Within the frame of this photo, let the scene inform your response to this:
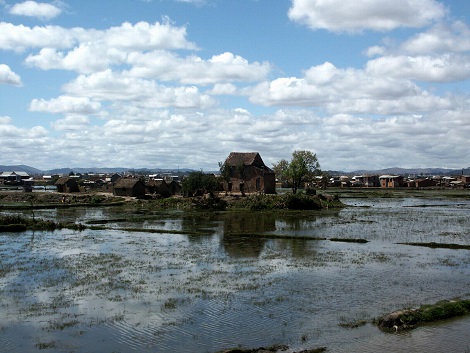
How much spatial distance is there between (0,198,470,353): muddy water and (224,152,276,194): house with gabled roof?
3066cm

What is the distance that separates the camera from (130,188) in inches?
2707

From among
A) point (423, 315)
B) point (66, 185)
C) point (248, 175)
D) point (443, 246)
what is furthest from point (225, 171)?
point (423, 315)

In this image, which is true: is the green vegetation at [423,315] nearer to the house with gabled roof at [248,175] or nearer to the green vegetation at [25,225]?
the green vegetation at [25,225]

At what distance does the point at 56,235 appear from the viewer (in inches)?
1443

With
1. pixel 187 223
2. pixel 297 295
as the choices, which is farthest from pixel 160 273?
pixel 187 223

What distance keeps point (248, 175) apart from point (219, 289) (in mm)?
50605

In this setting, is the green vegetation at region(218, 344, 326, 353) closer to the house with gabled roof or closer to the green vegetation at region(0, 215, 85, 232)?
the green vegetation at region(0, 215, 85, 232)

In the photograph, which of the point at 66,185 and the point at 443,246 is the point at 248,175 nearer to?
the point at 66,185

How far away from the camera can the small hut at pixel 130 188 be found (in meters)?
69.0

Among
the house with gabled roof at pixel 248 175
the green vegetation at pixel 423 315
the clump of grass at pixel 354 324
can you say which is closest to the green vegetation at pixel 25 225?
the clump of grass at pixel 354 324

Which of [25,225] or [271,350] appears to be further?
[25,225]

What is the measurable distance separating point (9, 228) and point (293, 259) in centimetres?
2538

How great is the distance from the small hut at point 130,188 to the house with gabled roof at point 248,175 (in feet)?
41.4

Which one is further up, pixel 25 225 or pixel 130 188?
pixel 130 188
